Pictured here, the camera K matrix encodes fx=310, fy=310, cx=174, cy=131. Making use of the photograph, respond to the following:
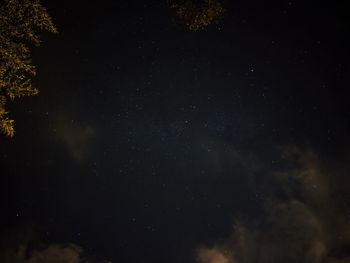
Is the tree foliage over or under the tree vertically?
over

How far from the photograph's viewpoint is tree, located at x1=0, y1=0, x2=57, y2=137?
5668 mm

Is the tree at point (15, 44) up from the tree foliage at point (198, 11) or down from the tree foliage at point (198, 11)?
down

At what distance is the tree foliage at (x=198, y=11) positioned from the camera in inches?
245

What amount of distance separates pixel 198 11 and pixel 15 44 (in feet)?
11.7

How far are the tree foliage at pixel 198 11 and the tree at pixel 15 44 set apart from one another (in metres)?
2.58

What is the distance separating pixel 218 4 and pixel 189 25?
70 centimetres

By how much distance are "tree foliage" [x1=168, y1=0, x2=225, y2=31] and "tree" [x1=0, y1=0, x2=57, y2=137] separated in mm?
2584

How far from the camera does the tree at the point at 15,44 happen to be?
18.6 feet

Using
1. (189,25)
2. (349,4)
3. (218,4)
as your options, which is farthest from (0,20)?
(349,4)

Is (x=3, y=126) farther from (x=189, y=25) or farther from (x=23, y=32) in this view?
(x=189, y=25)

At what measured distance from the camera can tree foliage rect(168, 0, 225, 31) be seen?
20.5 feet

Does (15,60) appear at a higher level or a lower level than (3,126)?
higher

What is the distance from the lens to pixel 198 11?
6.29m

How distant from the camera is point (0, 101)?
Result: 5.71 m
